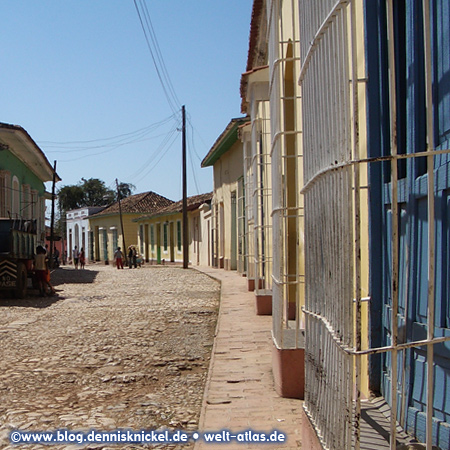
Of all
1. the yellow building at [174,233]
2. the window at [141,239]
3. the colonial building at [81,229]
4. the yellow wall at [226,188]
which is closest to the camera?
the yellow wall at [226,188]

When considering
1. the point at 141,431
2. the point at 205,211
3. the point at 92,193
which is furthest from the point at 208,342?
the point at 92,193

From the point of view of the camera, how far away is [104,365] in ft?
20.7

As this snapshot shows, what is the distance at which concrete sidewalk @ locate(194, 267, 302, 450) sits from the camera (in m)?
3.97

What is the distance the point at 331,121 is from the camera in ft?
8.18

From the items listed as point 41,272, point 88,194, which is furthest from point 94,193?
point 41,272

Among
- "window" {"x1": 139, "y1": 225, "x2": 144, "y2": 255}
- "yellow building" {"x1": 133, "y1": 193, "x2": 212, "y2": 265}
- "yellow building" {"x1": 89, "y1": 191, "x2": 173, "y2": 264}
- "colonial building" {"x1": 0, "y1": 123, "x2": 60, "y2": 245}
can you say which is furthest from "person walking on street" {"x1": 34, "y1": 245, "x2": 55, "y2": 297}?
"window" {"x1": 139, "y1": 225, "x2": 144, "y2": 255}

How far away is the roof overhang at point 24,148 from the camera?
1786 centimetres

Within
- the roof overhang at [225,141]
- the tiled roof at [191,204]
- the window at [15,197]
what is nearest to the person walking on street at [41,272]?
the roof overhang at [225,141]

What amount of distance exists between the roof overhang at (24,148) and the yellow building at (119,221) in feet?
55.1

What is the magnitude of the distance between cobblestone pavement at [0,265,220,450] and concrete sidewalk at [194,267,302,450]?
0.55ft

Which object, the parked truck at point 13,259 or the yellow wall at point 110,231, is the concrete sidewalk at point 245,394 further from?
the yellow wall at point 110,231

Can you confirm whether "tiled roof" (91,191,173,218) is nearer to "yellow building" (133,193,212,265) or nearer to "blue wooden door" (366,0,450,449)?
"yellow building" (133,193,212,265)

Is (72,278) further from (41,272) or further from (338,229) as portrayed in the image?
(338,229)

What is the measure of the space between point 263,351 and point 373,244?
3.11 metres
